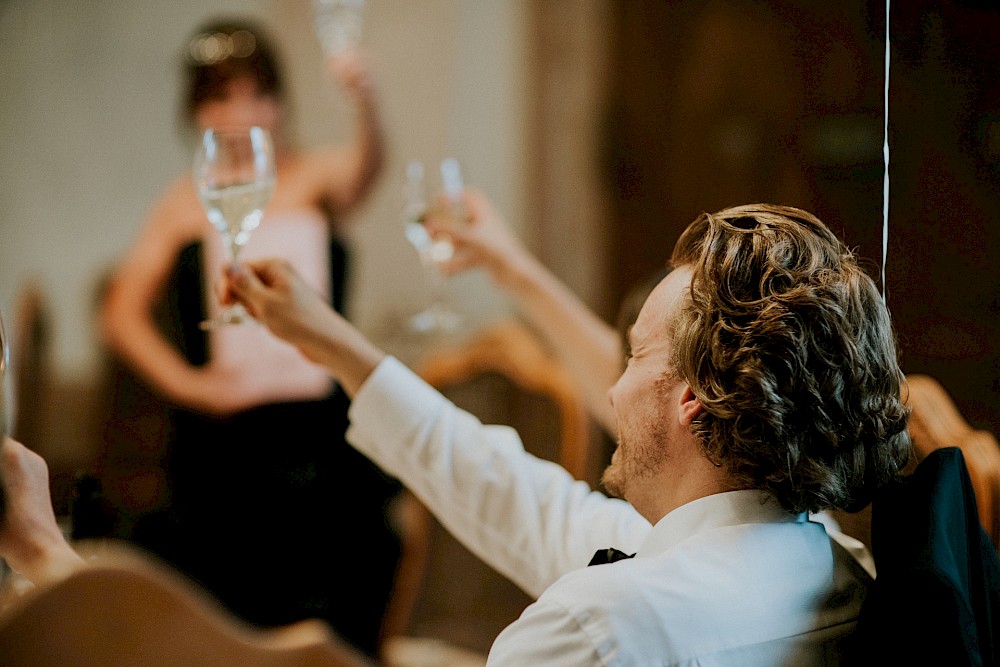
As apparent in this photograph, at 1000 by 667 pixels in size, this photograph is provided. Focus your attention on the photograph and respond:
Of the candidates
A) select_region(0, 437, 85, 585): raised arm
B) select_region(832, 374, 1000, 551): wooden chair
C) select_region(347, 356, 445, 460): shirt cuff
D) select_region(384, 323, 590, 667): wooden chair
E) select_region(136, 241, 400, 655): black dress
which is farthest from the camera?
select_region(136, 241, 400, 655): black dress

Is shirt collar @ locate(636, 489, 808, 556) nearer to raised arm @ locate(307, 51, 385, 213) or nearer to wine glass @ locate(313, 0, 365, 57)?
raised arm @ locate(307, 51, 385, 213)

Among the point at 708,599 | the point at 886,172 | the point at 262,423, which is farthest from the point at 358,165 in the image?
the point at 708,599

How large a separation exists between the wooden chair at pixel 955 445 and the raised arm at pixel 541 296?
444mm

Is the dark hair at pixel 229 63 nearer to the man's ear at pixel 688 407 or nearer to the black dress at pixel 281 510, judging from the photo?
the black dress at pixel 281 510

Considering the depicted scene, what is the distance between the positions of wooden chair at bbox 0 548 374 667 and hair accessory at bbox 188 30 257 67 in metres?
2.17

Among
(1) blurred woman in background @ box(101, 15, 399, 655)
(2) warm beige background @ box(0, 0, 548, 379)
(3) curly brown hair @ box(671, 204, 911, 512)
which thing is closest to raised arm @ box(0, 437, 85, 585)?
(3) curly brown hair @ box(671, 204, 911, 512)

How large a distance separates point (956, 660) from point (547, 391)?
1.12 m

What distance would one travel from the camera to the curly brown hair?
2.51ft

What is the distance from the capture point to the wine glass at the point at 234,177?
980 mm

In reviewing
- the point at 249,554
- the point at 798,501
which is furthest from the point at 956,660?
the point at 249,554

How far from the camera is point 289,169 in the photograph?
2.65m

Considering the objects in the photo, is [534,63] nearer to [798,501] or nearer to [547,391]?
[547,391]

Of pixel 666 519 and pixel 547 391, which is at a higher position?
pixel 666 519

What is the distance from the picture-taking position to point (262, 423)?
94.1 inches
